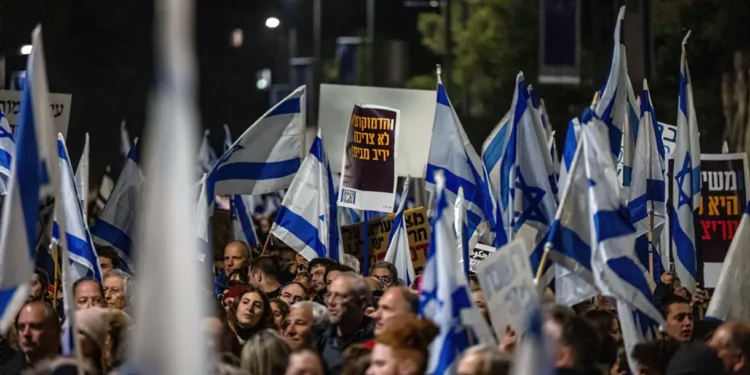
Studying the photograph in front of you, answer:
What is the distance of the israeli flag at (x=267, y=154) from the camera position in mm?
14469

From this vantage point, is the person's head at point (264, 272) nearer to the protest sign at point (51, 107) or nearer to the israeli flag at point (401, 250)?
the israeli flag at point (401, 250)

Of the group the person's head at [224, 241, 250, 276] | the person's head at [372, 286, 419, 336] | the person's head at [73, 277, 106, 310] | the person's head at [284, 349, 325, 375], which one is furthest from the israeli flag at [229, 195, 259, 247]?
the person's head at [284, 349, 325, 375]

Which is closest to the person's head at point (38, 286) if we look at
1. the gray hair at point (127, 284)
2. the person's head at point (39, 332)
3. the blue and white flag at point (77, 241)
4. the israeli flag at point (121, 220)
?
the blue and white flag at point (77, 241)

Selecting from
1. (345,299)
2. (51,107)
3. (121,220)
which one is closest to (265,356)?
(345,299)

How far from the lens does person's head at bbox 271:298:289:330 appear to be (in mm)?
10078

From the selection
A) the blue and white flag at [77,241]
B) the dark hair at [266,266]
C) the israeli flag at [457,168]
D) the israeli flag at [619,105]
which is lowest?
the dark hair at [266,266]

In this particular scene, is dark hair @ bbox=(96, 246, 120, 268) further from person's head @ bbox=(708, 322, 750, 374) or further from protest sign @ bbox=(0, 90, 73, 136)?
person's head @ bbox=(708, 322, 750, 374)

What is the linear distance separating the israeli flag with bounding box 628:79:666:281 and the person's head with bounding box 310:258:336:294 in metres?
2.43

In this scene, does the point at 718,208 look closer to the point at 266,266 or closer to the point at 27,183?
the point at 266,266

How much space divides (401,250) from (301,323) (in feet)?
16.1

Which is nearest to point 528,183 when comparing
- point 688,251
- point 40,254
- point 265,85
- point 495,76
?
point 688,251

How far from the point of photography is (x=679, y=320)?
31.4 ft

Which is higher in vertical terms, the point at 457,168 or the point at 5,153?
the point at 5,153

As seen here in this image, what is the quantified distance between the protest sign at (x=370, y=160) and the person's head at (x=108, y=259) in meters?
2.04
